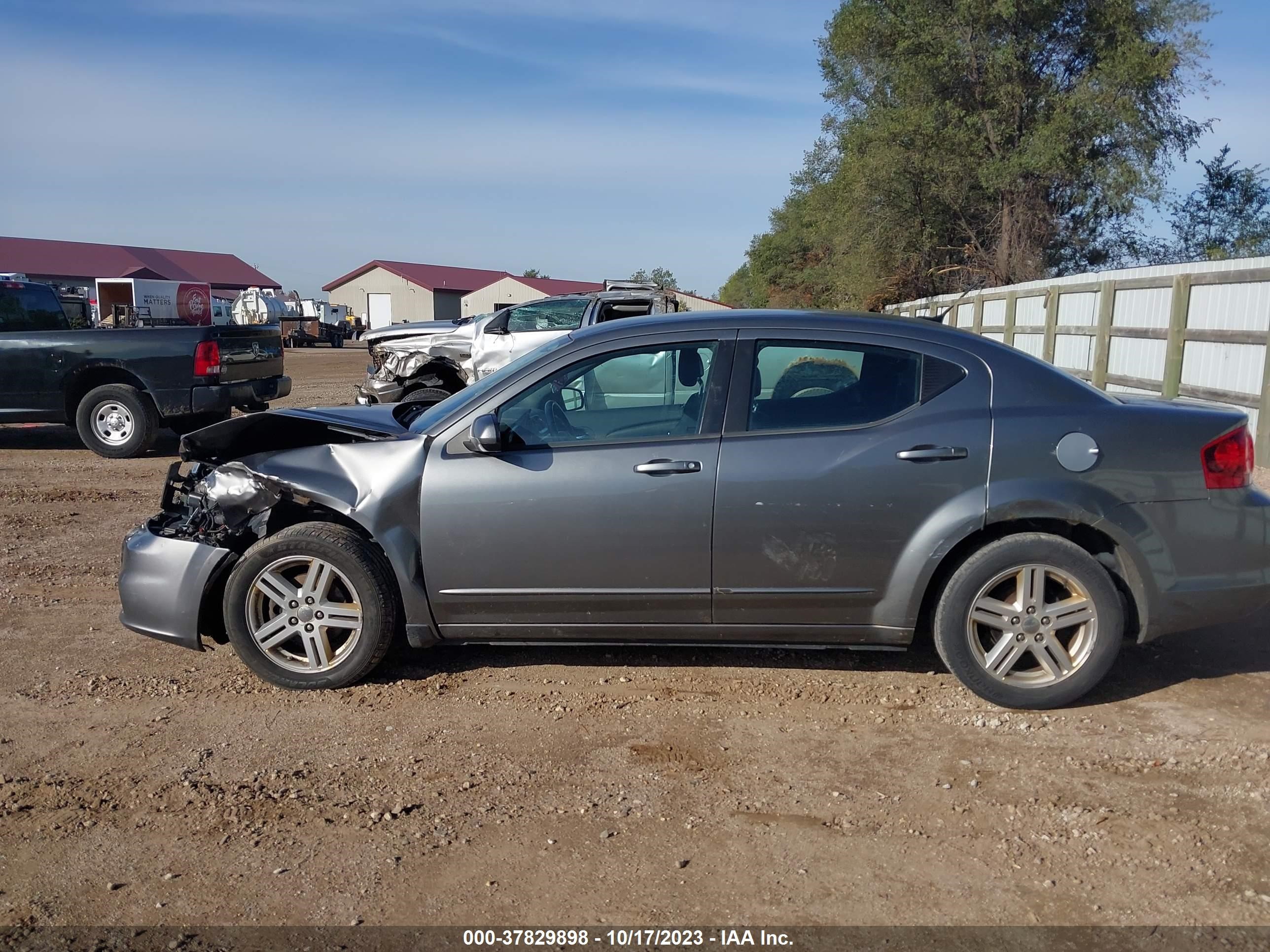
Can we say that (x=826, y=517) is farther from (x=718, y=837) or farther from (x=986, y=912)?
(x=986, y=912)

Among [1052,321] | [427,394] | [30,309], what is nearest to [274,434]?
[427,394]

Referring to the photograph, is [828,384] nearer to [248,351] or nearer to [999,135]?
[248,351]

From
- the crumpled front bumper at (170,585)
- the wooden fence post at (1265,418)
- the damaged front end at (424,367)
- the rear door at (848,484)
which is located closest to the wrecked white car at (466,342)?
the damaged front end at (424,367)

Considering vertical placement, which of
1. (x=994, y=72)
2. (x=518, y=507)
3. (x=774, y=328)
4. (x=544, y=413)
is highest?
(x=994, y=72)

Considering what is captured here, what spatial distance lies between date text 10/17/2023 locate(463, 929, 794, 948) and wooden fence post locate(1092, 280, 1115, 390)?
13251 millimetres

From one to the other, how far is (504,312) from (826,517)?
9879mm

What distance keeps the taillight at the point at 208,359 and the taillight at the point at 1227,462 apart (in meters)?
9.79

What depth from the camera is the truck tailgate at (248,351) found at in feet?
37.7

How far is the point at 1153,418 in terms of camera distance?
4449mm

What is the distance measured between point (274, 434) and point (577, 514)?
1620 mm

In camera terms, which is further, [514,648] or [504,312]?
[504,312]

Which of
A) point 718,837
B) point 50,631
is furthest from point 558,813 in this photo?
point 50,631

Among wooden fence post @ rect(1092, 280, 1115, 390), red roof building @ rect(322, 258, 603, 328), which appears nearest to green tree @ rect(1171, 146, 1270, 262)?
wooden fence post @ rect(1092, 280, 1115, 390)

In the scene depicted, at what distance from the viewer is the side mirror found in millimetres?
4488
